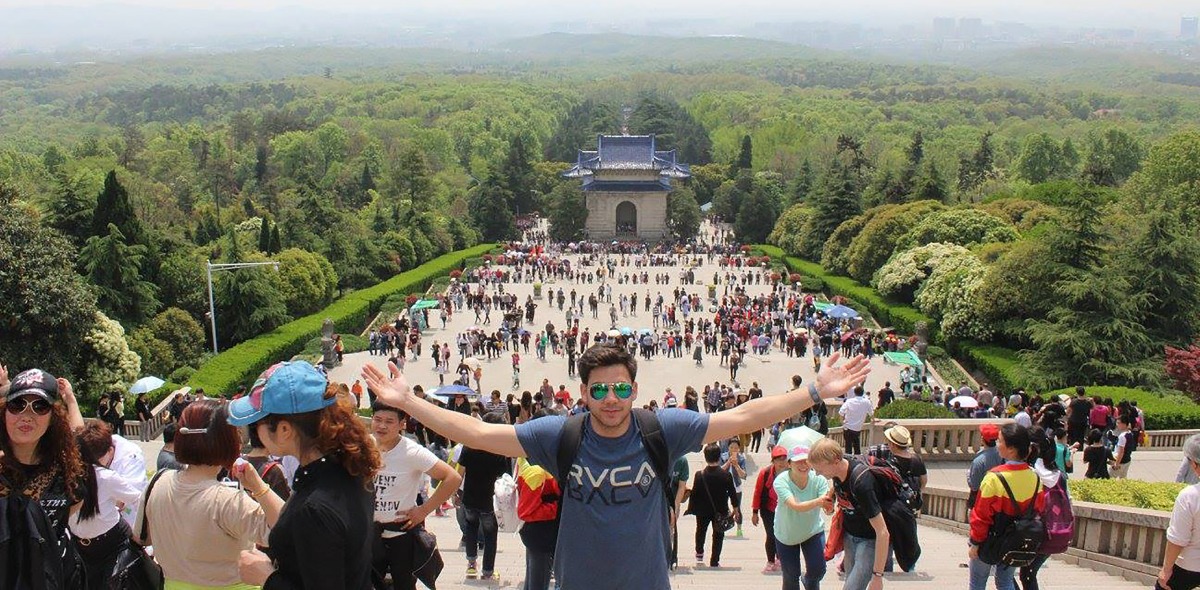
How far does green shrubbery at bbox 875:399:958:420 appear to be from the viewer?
65.8ft

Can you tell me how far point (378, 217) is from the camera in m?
54.6

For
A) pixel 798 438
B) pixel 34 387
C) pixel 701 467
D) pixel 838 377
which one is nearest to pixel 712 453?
pixel 798 438

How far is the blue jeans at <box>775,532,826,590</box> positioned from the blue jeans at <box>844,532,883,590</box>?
0.69ft

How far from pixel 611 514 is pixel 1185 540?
12.1 ft

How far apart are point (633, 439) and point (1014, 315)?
2902cm

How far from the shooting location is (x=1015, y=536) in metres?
6.92

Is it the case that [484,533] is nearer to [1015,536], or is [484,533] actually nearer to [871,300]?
[1015,536]

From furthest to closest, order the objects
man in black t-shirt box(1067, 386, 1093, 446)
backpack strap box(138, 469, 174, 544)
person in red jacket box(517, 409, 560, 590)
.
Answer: man in black t-shirt box(1067, 386, 1093, 446) < person in red jacket box(517, 409, 560, 590) < backpack strap box(138, 469, 174, 544)

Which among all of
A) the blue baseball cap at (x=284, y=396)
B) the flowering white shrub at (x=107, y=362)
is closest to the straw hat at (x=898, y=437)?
the blue baseball cap at (x=284, y=396)

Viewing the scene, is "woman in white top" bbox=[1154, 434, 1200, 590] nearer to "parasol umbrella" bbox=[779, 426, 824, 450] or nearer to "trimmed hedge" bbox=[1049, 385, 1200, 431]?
"parasol umbrella" bbox=[779, 426, 824, 450]

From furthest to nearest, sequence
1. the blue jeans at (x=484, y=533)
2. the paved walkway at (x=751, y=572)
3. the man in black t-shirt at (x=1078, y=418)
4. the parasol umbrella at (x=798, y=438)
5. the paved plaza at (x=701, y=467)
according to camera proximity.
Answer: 1. the man in black t-shirt at (x=1078, y=418)
2. the paved plaza at (x=701, y=467)
3. the paved walkway at (x=751, y=572)
4. the blue jeans at (x=484, y=533)
5. the parasol umbrella at (x=798, y=438)

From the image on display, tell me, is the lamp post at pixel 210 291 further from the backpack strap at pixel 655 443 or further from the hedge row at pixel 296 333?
the backpack strap at pixel 655 443

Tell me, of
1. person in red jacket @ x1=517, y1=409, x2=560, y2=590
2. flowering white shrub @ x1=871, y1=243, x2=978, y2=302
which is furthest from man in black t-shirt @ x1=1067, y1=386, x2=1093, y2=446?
flowering white shrub @ x1=871, y1=243, x2=978, y2=302

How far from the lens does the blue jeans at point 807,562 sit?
7.64 m
